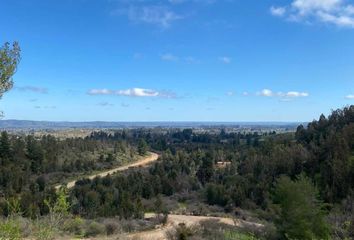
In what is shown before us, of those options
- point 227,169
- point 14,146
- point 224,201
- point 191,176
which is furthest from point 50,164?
point 224,201

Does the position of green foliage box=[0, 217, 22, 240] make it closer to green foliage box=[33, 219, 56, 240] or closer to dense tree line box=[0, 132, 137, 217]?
green foliage box=[33, 219, 56, 240]

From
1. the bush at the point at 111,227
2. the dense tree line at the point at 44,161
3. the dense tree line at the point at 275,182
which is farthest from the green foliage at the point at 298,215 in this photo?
the dense tree line at the point at 44,161

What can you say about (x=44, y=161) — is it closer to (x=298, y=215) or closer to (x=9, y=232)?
(x=298, y=215)

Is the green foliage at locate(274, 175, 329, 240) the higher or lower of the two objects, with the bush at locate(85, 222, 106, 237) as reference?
higher

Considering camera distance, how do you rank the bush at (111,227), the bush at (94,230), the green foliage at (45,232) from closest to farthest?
the green foliage at (45,232), the bush at (94,230), the bush at (111,227)

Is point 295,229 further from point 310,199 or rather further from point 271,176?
point 271,176

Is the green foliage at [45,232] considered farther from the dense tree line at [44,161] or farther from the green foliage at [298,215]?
the dense tree line at [44,161]

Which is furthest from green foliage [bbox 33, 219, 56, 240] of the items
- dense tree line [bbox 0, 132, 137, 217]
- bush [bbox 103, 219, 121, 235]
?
dense tree line [bbox 0, 132, 137, 217]

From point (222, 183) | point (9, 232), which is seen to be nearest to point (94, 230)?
point (9, 232)

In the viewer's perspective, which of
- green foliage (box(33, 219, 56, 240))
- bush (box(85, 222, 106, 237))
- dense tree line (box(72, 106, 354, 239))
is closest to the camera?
green foliage (box(33, 219, 56, 240))
